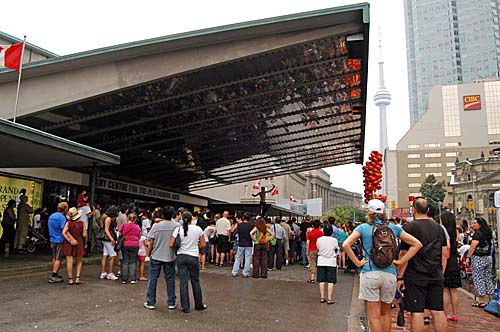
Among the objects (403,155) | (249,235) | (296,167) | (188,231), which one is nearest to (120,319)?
(188,231)

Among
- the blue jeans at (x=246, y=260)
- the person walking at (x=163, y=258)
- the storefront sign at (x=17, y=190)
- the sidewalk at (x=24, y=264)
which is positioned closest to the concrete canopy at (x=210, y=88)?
the storefront sign at (x=17, y=190)

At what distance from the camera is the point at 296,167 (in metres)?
30.2

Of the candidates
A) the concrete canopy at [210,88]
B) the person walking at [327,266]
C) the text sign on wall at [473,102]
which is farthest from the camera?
the text sign on wall at [473,102]

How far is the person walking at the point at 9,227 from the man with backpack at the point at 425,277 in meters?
11.9

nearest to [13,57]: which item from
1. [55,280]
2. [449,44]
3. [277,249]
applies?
[55,280]

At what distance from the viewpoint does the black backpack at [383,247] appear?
4.96 meters

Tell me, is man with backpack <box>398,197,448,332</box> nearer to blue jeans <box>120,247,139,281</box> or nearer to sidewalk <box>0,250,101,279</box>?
blue jeans <box>120,247,139,281</box>

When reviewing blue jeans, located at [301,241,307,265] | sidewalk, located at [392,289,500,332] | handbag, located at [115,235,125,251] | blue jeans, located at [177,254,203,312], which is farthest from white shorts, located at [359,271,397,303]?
blue jeans, located at [301,241,307,265]

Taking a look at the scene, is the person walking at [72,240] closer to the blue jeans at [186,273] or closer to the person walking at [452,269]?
the blue jeans at [186,273]

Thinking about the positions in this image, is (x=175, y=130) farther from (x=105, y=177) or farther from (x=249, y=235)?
(x=249, y=235)

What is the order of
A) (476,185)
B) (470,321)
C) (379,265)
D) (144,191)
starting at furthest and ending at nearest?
(476,185) → (144,191) → (470,321) → (379,265)

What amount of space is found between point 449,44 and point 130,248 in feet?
525

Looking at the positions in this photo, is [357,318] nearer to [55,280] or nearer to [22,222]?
[55,280]

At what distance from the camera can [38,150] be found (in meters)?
10.7
